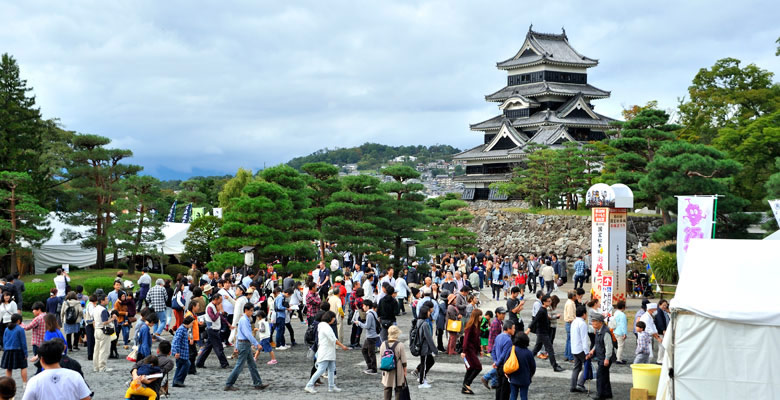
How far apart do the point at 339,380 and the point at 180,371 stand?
268cm

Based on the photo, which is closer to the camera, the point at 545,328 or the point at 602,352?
the point at 602,352

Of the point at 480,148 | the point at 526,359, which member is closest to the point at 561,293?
the point at 526,359

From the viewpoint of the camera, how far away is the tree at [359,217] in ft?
96.2

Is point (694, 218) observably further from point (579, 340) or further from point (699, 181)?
point (699, 181)

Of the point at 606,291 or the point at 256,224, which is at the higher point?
the point at 256,224

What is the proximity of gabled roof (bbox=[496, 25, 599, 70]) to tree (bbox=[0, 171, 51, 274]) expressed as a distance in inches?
1530

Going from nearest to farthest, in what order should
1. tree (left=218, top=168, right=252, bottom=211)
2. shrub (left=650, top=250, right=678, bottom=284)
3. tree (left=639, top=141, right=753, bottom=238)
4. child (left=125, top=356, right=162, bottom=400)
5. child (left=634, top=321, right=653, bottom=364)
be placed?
child (left=125, top=356, right=162, bottom=400) → child (left=634, top=321, right=653, bottom=364) → tree (left=639, top=141, right=753, bottom=238) → shrub (left=650, top=250, right=678, bottom=284) → tree (left=218, top=168, right=252, bottom=211)

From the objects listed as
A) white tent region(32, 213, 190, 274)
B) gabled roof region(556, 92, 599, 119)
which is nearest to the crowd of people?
white tent region(32, 213, 190, 274)

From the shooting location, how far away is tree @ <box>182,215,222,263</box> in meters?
34.0

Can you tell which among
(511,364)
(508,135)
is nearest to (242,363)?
(511,364)

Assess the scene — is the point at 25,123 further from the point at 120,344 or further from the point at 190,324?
the point at 190,324

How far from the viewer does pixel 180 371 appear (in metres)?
11.7

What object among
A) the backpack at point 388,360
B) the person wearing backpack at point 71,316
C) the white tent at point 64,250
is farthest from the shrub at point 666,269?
the white tent at point 64,250

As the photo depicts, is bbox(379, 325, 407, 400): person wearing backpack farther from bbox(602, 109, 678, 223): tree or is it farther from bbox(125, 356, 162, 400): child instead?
bbox(602, 109, 678, 223): tree
